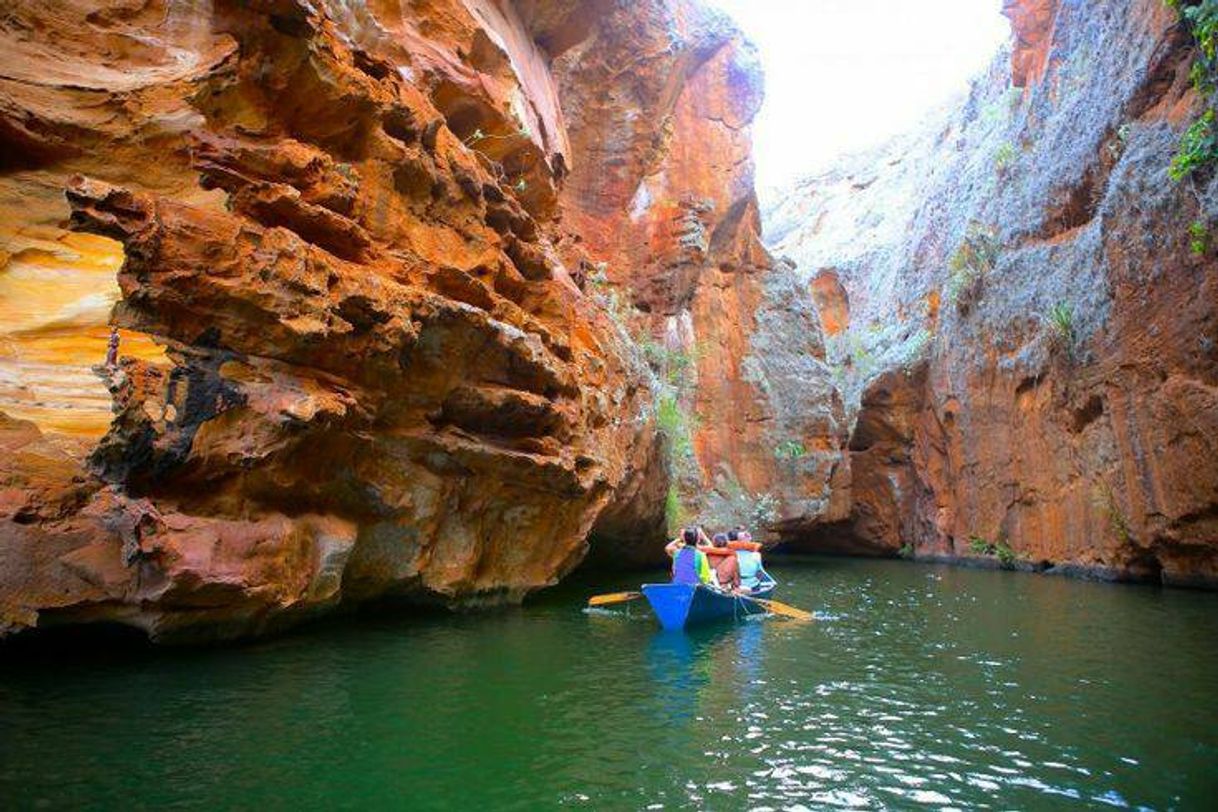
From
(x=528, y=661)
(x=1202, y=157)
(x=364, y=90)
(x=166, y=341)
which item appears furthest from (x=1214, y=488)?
(x=166, y=341)

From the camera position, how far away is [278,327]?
31.4 ft

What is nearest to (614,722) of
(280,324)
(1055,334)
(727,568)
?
(280,324)

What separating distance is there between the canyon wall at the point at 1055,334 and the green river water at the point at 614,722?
680 cm

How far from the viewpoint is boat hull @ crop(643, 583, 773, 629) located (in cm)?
1217

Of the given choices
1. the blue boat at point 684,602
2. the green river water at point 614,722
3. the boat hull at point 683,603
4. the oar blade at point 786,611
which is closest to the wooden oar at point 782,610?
the oar blade at point 786,611

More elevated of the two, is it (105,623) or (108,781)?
(105,623)

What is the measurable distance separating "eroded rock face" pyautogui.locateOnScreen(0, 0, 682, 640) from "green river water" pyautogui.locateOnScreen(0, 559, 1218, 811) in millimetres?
1162

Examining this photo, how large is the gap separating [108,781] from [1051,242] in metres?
24.4

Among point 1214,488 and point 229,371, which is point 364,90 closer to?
point 229,371

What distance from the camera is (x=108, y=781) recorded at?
525 centimetres

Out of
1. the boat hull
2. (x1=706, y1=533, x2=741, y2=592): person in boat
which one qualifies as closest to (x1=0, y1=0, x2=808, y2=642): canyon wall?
(x1=706, y1=533, x2=741, y2=592): person in boat

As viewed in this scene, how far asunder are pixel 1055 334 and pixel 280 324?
64.4 ft

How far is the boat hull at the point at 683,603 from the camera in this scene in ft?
39.9

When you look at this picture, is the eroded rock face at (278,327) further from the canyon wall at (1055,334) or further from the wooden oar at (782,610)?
the canyon wall at (1055,334)
